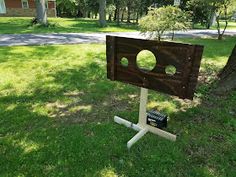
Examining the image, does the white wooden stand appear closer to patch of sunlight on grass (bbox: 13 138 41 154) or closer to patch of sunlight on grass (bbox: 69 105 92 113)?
patch of sunlight on grass (bbox: 69 105 92 113)

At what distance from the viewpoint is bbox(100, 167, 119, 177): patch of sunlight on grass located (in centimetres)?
329

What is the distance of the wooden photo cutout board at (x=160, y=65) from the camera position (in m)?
3.48

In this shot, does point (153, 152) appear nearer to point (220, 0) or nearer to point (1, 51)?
point (1, 51)

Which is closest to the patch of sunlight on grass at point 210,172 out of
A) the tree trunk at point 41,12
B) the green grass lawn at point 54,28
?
the green grass lawn at point 54,28

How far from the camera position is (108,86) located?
6336 mm

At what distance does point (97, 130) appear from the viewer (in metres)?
4.31

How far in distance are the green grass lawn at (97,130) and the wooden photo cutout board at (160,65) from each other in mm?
905

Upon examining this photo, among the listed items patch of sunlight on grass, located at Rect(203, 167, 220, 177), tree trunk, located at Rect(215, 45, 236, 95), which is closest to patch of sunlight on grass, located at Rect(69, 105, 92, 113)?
patch of sunlight on grass, located at Rect(203, 167, 220, 177)

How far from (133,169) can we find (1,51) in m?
8.14

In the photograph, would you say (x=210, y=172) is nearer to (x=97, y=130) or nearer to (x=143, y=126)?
(x=143, y=126)

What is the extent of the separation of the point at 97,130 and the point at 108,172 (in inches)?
42.3

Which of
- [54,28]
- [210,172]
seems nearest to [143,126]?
[210,172]

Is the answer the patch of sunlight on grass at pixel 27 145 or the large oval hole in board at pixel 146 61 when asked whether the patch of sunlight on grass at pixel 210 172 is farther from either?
the large oval hole in board at pixel 146 61

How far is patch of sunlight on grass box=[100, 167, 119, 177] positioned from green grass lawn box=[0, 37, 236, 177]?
1 cm
